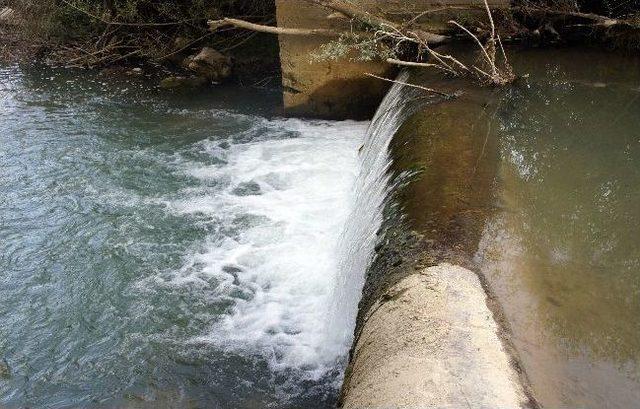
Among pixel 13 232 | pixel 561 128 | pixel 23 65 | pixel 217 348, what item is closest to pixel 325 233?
pixel 217 348

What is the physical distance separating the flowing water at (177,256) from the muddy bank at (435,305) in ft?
1.87

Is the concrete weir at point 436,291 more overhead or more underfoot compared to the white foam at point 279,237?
more overhead

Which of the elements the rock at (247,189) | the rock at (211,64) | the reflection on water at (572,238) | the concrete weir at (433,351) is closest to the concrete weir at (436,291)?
the concrete weir at (433,351)

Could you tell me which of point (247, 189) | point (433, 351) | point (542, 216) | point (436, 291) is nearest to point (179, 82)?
point (247, 189)

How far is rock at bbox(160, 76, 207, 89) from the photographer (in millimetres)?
Result: 10664

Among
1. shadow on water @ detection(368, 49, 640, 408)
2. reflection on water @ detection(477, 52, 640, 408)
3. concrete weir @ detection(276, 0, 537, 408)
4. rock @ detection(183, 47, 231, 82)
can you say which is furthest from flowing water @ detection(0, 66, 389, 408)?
rock @ detection(183, 47, 231, 82)

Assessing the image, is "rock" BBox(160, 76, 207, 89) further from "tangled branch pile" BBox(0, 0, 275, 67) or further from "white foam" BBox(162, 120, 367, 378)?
"white foam" BBox(162, 120, 367, 378)

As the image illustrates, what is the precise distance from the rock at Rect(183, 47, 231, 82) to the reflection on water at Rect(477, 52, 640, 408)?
20.2 feet

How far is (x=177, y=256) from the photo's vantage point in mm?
5965

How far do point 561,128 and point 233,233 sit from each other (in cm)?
359

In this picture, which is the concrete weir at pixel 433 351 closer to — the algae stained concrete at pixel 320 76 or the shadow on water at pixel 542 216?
the shadow on water at pixel 542 216

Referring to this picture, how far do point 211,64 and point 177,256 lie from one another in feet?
19.4

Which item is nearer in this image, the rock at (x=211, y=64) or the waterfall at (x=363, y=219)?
the waterfall at (x=363, y=219)

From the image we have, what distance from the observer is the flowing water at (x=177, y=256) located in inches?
178
